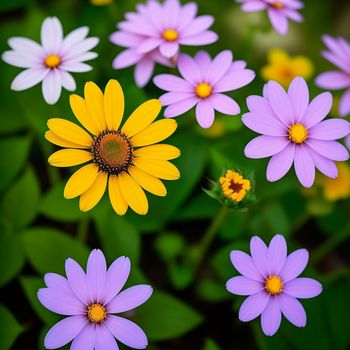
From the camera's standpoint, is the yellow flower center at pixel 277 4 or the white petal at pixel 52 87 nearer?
the white petal at pixel 52 87

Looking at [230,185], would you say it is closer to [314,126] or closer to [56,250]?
[314,126]

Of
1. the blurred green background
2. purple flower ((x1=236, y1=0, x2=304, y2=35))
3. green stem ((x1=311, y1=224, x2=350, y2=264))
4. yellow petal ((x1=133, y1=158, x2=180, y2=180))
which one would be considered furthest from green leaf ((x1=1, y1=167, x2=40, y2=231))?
green stem ((x1=311, y1=224, x2=350, y2=264))

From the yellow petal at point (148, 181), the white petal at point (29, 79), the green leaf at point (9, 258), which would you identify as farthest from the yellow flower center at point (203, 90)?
the green leaf at point (9, 258)

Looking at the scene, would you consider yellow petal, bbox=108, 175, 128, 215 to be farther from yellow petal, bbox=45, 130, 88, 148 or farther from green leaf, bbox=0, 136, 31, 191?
green leaf, bbox=0, 136, 31, 191

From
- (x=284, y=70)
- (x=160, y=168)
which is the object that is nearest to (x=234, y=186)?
(x=160, y=168)

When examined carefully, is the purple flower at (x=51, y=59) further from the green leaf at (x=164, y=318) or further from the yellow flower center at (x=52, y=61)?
the green leaf at (x=164, y=318)

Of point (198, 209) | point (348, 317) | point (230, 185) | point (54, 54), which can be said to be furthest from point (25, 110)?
point (348, 317)
